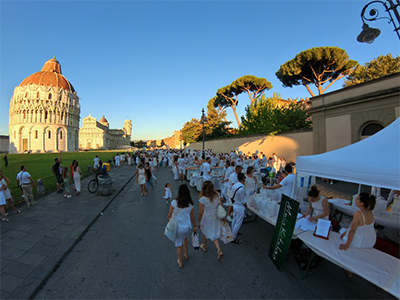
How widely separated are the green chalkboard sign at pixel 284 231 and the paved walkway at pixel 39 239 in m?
4.26

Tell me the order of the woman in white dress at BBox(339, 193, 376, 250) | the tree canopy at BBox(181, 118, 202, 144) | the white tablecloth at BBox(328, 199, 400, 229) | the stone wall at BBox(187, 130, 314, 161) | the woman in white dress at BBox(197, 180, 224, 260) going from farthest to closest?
1. the tree canopy at BBox(181, 118, 202, 144)
2. the stone wall at BBox(187, 130, 314, 161)
3. the white tablecloth at BBox(328, 199, 400, 229)
4. the woman in white dress at BBox(197, 180, 224, 260)
5. the woman in white dress at BBox(339, 193, 376, 250)

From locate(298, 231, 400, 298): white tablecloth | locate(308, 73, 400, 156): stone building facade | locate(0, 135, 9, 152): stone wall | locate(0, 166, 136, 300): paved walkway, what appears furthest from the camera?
locate(0, 135, 9, 152): stone wall

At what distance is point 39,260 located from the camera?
149 inches

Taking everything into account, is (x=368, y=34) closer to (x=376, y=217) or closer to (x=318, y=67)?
(x=376, y=217)

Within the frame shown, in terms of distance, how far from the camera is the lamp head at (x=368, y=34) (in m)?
5.47

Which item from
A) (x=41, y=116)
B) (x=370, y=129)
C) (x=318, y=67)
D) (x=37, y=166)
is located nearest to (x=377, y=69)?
(x=318, y=67)

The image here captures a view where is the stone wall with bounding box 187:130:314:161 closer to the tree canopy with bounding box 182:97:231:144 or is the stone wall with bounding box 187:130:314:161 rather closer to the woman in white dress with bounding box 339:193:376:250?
the tree canopy with bounding box 182:97:231:144

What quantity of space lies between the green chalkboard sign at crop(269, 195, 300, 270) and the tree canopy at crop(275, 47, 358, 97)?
2258 cm

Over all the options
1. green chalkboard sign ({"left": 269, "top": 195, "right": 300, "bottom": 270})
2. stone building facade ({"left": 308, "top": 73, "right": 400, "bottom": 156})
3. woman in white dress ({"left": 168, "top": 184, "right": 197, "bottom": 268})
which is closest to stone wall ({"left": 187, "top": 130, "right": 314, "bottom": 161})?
stone building facade ({"left": 308, "top": 73, "right": 400, "bottom": 156})

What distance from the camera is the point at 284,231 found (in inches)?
135

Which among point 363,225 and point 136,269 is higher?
point 363,225

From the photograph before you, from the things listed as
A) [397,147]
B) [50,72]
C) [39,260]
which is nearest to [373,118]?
[397,147]

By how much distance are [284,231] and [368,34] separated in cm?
659

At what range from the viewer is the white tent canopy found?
8.86 feet
